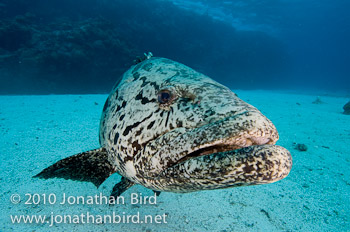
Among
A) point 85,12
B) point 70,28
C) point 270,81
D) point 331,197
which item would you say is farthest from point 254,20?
point 331,197

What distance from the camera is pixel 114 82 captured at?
65.4ft

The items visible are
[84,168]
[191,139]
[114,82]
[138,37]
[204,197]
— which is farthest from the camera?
[138,37]

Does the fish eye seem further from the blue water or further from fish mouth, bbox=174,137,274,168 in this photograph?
the blue water

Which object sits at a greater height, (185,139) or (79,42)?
(185,139)

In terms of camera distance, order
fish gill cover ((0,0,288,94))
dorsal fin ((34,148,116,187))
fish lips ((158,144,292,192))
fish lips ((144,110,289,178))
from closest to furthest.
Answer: fish lips ((158,144,292,192)) < fish lips ((144,110,289,178)) < dorsal fin ((34,148,116,187)) < fish gill cover ((0,0,288,94))

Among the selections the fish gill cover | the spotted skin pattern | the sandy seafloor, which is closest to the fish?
the spotted skin pattern

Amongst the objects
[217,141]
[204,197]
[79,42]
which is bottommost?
[204,197]

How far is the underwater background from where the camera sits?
2986 mm

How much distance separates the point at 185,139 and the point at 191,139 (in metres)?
0.06

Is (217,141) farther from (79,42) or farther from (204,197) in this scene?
(79,42)

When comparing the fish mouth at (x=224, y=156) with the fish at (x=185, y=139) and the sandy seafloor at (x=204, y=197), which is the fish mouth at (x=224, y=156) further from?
the sandy seafloor at (x=204, y=197)

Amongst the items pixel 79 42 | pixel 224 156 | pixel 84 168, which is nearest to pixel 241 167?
pixel 224 156

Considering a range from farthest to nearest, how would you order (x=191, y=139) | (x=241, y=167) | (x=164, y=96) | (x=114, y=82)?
(x=114, y=82)
(x=164, y=96)
(x=191, y=139)
(x=241, y=167)

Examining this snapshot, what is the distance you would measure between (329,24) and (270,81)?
114 ft
